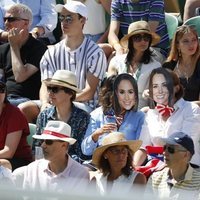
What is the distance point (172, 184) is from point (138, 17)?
3172mm

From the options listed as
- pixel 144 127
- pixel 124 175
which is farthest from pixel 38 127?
pixel 124 175

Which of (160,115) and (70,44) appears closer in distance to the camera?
(160,115)

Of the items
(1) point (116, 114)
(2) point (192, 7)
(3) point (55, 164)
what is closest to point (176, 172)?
(3) point (55, 164)

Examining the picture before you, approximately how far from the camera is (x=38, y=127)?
19.5ft

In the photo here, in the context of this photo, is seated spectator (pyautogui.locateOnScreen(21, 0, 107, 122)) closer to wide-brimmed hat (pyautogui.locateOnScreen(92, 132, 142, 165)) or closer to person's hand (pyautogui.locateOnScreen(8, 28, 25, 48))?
person's hand (pyautogui.locateOnScreen(8, 28, 25, 48))

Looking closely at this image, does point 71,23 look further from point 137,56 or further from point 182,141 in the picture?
point 182,141

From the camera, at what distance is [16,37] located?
23.5 feet

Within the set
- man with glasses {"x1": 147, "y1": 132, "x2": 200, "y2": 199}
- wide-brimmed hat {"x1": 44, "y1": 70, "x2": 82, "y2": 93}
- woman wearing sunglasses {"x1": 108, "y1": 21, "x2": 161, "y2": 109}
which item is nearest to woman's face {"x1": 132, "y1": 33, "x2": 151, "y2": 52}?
woman wearing sunglasses {"x1": 108, "y1": 21, "x2": 161, "y2": 109}

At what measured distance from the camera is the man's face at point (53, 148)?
5.10m

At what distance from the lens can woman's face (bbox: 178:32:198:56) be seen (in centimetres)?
662

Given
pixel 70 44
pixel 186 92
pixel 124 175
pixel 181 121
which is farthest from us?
pixel 70 44

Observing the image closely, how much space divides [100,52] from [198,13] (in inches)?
70.7

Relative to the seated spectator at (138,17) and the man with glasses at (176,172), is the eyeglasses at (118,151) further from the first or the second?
the seated spectator at (138,17)

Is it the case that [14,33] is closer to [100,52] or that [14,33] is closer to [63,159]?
[100,52]
